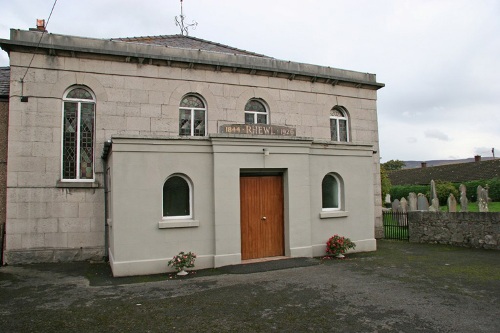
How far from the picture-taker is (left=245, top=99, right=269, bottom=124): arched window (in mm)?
13625

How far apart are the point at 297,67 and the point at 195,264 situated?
8738 millimetres

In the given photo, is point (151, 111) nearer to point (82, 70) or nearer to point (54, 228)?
point (82, 70)

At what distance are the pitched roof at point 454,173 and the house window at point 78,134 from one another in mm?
35966

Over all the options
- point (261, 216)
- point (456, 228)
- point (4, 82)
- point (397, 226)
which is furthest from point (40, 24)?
point (456, 228)

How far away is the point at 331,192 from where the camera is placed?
1191cm

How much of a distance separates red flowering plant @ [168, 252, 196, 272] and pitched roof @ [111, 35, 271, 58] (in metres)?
8.22

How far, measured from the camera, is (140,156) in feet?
→ 30.9

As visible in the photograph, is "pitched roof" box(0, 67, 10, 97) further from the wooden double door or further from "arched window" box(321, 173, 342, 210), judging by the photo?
"arched window" box(321, 173, 342, 210)

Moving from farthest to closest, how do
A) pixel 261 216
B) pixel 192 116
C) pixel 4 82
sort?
pixel 192 116
pixel 4 82
pixel 261 216

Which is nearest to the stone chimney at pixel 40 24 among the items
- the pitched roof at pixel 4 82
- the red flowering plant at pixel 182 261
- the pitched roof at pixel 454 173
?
the pitched roof at pixel 4 82

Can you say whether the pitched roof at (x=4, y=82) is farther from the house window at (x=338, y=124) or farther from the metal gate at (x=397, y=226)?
the metal gate at (x=397, y=226)

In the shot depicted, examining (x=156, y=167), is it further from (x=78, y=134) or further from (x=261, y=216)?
(x=78, y=134)

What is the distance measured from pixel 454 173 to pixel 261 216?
36580 mm

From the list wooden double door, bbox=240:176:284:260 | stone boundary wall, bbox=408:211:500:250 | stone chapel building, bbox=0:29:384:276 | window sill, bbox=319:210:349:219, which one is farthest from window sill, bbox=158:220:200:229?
stone boundary wall, bbox=408:211:500:250
